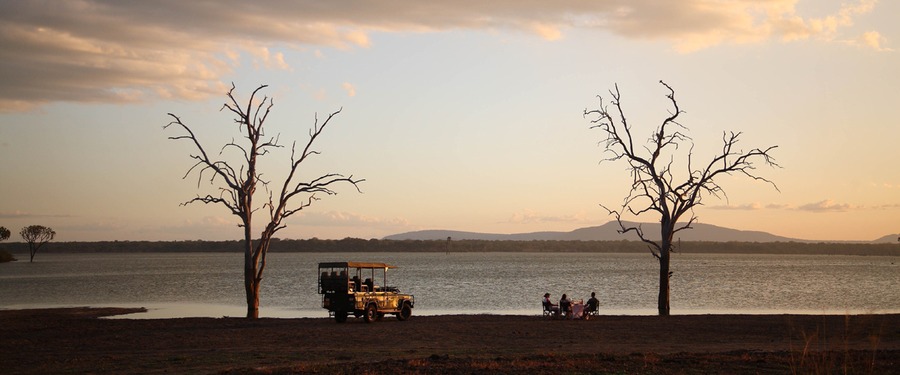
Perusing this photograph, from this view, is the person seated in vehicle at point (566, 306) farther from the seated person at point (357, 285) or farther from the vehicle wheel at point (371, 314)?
the seated person at point (357, 285)

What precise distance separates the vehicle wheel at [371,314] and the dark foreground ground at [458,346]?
414 mm

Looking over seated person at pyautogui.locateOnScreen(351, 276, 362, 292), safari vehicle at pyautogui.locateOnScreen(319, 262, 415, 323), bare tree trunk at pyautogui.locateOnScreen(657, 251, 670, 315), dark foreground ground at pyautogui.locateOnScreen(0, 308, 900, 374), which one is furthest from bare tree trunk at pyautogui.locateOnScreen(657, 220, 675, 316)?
seated person at pyautogui.locateOnScreen(351, 276, 362, 292)

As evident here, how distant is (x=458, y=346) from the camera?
85.6ft

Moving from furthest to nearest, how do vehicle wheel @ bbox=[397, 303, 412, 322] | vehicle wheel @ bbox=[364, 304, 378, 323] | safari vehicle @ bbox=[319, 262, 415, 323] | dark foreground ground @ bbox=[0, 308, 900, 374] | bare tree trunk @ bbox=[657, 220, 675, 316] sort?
bare tree trunk @ bbox=[657, 220, 675, 316]
vehicle wheel @ bbox=[397, 303, 412, 322]
vehicle wheel @ bbox=[364, 304, 378, 323]
safari vehicle @ bbox=[319, 262, 415, 323]
dark foreground ground @ bbox=[0, 308, 900, 374]

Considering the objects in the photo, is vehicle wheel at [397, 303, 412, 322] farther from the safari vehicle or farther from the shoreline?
the shoreline

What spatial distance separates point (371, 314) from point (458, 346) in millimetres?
10662

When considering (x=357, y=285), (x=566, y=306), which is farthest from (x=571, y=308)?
(x=357, y=285)

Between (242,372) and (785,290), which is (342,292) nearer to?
(242,372)

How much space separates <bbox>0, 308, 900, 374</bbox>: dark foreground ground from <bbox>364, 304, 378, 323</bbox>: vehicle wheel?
41 centimetres

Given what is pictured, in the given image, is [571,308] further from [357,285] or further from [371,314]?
[357,285]

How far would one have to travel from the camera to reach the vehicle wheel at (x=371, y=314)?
118ft

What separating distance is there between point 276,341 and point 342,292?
8.33 meters

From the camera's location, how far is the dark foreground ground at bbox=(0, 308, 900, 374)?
778 inches

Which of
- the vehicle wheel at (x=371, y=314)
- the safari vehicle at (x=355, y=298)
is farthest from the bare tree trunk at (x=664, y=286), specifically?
the vehicle wheel at (x=371, y=314)
